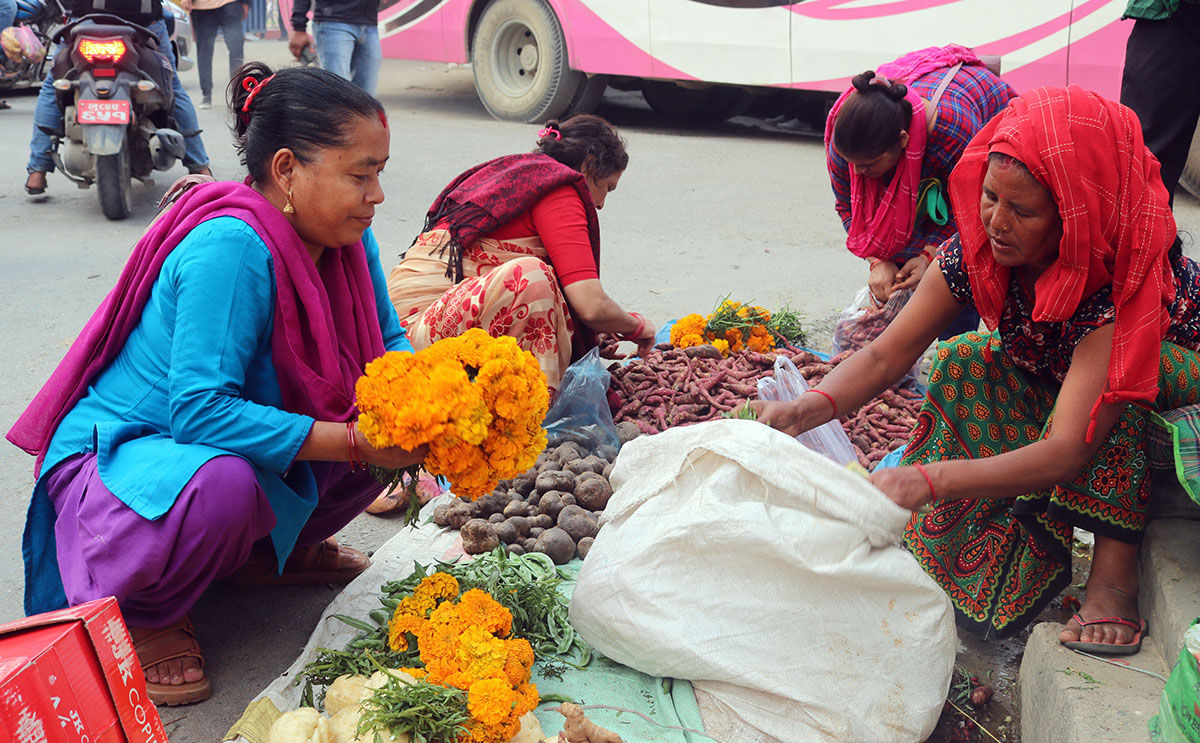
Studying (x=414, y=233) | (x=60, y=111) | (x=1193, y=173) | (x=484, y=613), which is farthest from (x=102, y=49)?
(x=1193, y=173)

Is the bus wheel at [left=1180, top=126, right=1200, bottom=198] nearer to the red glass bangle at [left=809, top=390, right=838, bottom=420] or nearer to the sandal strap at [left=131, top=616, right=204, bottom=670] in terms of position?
the red glass bangle at [left=809, top=390, right=838, bottom=420]

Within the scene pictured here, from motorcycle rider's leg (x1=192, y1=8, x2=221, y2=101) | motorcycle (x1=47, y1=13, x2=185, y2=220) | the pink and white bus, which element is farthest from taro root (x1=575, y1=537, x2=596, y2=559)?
motorcycle rider's leg (x1=192, y1=8, x2=221, y2=101)

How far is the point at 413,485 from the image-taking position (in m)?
2.36

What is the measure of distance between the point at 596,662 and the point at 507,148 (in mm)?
7366

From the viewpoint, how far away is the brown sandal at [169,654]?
2344 millimetres

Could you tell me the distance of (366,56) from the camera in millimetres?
8039

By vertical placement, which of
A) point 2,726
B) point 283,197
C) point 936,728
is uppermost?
point 283,197

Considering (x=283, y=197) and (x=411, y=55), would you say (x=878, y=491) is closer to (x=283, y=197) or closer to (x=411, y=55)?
(x=283, y=197)

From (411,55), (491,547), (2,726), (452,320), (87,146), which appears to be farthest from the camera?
(411,55)

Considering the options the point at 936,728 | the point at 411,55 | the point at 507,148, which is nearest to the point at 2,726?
A: the point at 936,728

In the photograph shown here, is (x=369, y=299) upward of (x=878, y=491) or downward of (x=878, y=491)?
upward

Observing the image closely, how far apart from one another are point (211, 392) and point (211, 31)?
9611 mm

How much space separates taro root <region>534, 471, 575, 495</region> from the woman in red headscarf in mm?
862

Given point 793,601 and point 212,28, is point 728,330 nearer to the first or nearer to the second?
point 793,601
